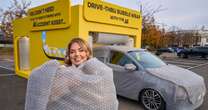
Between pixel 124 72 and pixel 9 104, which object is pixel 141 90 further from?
pixel 9 104

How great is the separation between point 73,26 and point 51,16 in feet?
A: 4.37

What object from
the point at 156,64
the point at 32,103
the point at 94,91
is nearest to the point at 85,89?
the point at 94,91

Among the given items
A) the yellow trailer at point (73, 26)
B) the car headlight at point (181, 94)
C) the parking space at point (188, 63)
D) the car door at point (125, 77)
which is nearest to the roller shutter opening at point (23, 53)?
the yellow trailer at point (73, 26)

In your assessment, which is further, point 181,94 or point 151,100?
point 151,100

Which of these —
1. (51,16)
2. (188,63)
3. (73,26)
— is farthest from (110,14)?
(188,63)

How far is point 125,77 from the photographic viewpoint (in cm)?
484

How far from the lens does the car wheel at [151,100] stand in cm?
417

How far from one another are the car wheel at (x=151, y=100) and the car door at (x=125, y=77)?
196mm

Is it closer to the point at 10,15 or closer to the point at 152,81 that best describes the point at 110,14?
the point at 152,81

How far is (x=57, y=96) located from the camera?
157 centimetres

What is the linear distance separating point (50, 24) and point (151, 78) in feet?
13.1

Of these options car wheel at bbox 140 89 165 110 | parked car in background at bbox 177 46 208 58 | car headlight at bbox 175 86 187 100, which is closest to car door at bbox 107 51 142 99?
car wheel at bbox 140 89 165 110

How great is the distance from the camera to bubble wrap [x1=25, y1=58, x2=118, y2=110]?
1.54 meters

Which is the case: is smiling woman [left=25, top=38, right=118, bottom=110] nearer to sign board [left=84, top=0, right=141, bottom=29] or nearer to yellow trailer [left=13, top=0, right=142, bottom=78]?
yellow trailer [left=13, top=0, right=142, bottom=78]
